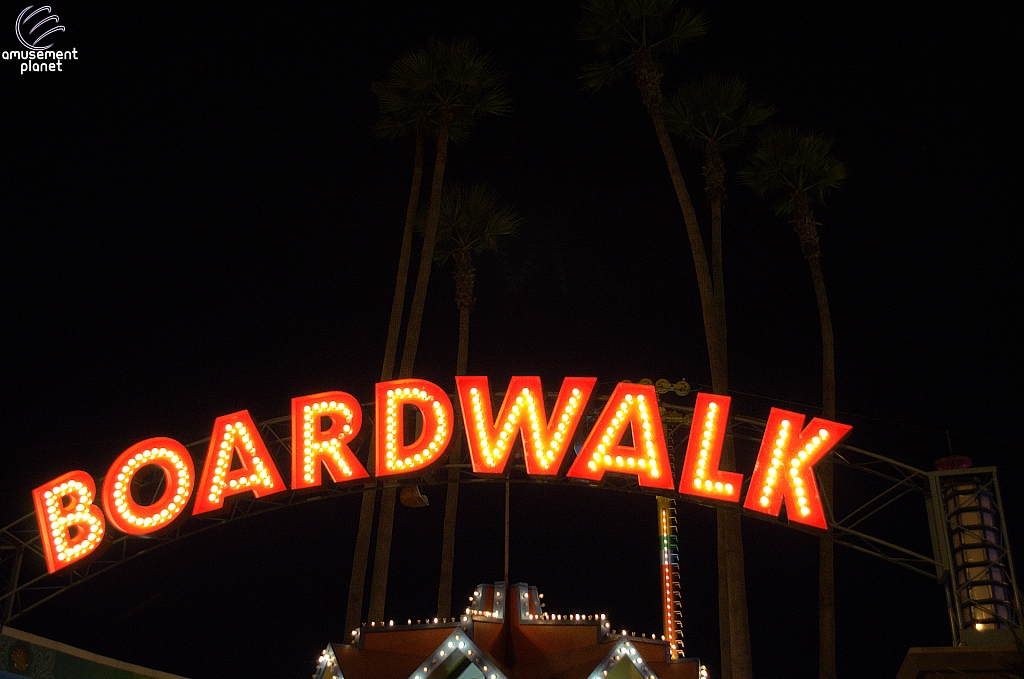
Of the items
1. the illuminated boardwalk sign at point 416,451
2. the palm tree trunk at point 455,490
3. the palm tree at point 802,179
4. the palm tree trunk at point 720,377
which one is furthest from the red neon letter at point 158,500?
the palm tree at point 802,179

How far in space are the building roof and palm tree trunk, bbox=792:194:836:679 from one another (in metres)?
7.17

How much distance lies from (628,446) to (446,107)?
36.0 ft

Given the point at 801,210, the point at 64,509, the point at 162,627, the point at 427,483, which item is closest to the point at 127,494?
the point at 64,509

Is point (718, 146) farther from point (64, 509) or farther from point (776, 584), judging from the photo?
point (776, 584)

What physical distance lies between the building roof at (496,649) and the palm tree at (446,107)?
10458mm

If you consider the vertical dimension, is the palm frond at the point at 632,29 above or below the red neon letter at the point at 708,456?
above

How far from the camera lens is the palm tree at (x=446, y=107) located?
74.1ft

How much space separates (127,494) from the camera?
16.8m

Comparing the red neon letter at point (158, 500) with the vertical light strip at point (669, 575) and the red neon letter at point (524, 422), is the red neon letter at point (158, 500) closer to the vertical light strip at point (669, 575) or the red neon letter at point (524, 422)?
the red neon letter at point (524, 422)

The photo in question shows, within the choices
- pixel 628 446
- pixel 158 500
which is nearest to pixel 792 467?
pixel 628 446

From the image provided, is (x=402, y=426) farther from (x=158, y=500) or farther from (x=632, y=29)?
(x=632, y=29)

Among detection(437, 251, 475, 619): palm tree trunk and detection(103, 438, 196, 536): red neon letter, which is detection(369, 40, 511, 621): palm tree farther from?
detection(103, 438, 196, 536): red neon letter

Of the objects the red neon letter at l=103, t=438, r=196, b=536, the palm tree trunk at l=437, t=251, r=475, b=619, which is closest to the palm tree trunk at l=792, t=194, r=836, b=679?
the palm tree trunk at l=437, t=251, r=475, b=619

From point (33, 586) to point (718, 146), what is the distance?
1709 centimetres
